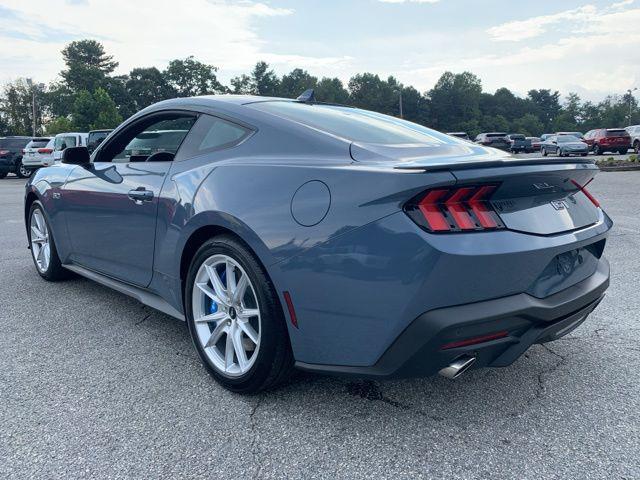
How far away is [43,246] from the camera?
15.6ft

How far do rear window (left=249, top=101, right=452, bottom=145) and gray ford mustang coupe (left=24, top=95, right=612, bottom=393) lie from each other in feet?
0.06

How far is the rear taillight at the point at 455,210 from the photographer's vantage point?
6.40 feet

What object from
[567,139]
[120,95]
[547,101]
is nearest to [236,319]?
[567,139]

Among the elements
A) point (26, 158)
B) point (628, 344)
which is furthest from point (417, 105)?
point (628, 344)

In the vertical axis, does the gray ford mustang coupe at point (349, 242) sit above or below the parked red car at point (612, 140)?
above

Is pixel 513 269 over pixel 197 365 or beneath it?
over

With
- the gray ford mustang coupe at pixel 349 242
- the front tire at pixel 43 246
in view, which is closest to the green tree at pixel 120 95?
the front tire at pixel 43 246

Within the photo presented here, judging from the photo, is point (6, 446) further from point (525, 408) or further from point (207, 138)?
point (525, 408)

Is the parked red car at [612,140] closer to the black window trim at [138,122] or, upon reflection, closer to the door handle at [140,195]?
the black window trim at [138,122]

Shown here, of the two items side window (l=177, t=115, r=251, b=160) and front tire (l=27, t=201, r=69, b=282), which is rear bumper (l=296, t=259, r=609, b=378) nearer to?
side window (l=177, t=115, r=251, b=160)

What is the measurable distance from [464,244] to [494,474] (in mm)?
848

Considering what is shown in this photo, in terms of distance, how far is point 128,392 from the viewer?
2617mm

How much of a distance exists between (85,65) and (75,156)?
10223 cm

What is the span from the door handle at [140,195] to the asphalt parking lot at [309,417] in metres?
0.89
